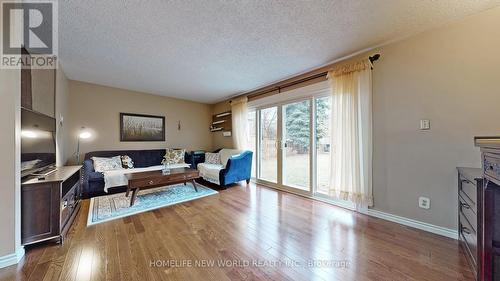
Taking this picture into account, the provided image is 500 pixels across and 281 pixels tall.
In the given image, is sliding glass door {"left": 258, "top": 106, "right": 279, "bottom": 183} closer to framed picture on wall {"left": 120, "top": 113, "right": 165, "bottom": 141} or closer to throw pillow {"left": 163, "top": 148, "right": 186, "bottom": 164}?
throw pillow {"left": 163, "top": 148, "right": 186, "bottom": 164}

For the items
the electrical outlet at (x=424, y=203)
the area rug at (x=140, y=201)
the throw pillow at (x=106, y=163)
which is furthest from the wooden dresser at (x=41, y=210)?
the electrical outlet at (x=424, y=203)

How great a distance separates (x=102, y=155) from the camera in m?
4.03

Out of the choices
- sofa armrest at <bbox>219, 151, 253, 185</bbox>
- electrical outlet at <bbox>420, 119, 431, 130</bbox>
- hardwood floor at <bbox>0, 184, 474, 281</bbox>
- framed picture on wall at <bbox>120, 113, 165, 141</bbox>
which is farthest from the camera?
framed picture on wall at <bbox>120, 113, 165, 141</bbox>

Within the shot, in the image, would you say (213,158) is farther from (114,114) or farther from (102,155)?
(114,114)

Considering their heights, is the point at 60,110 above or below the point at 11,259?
above

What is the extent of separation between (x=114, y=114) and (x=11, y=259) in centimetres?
349

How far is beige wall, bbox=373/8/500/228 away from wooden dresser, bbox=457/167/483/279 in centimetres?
21

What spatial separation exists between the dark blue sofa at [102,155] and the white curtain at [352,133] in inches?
144

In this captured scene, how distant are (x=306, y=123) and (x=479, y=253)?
2.53 m

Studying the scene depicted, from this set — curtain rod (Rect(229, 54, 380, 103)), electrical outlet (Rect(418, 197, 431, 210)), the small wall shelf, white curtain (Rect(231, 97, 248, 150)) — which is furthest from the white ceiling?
the small wall shelf

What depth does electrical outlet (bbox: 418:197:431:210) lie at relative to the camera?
84.3 inches

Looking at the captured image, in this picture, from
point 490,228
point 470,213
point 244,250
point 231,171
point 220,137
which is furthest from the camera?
point 220,137

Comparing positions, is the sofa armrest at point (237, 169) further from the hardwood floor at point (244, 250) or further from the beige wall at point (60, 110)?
the beige wall at point (60, 110)

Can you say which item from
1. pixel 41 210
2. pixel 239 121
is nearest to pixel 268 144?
pixel 239 121
